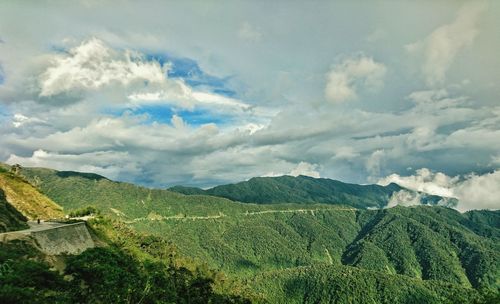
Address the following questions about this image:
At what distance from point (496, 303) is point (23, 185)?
166557 mm

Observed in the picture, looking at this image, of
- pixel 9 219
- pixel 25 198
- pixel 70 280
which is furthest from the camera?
pixel 25 198

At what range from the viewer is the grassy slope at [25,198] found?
137613mm

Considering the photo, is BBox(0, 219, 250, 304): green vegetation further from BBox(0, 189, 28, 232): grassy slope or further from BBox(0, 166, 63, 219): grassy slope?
BBox(0, 166, 63, 219): grassy slope

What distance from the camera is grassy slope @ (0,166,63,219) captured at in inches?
5418

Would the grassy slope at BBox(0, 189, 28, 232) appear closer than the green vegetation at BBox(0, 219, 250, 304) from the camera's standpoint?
No

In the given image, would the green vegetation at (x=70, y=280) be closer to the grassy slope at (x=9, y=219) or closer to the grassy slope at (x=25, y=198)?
the grassy slope at (x=9, y=219)

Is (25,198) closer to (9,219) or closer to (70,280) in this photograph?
(9,219)

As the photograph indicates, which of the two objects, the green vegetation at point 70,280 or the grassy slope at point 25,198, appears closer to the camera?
the green vegetation at point 70,280

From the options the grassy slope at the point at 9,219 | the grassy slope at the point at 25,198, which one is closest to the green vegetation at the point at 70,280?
the grassy slope at the point at 9,219

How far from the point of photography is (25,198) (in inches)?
5886

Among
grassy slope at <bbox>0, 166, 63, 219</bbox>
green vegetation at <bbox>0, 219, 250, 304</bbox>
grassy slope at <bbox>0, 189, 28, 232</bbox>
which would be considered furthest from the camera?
grassy slope at <bbox>0, 166, 63, 219</bbox>

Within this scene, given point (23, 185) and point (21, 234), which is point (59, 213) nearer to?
point (23, 185)

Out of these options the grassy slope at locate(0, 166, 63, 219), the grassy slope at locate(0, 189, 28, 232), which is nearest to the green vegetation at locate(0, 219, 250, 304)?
the grassy slope at locate(0, 189, 28, 232)

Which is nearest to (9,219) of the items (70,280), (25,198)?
(70,280)
